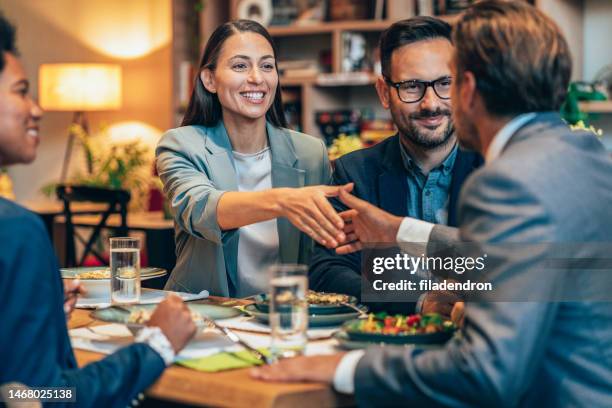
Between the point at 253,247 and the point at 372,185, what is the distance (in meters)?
0.39

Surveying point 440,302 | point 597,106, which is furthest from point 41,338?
point 597,106

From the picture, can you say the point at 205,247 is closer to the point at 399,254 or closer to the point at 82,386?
the point at 399,254

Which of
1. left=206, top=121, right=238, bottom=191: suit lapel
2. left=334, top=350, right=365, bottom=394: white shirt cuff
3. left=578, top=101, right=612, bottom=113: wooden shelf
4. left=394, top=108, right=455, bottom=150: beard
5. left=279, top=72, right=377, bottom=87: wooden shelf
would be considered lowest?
left=334, top=350, right=365, bottom=394: white shirt cuff

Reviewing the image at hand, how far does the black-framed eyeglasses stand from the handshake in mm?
498

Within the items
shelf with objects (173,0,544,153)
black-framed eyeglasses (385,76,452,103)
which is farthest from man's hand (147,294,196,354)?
shelf with objects (173,0,544,153)

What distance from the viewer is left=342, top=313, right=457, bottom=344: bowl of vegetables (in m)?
1.63

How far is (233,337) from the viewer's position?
1.78 metres

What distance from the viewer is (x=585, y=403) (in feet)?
4.73

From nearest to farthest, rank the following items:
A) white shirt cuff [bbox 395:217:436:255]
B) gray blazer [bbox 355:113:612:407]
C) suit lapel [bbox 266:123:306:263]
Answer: gray blazer [bbox 355:113:612:407], white shirt cuff [bbox 395:217:436:255], suit lapel [bbox 266:123:306:263]

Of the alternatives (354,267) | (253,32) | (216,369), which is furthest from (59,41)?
(216,369)

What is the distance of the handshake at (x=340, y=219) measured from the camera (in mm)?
1975

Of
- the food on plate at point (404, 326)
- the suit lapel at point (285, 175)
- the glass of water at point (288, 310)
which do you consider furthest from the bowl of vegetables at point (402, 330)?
the suit lapel at point (285, 175)

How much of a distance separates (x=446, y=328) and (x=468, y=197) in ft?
1.15

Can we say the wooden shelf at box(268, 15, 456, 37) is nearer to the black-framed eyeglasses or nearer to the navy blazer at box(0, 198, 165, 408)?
the black-framed eyeglasses
